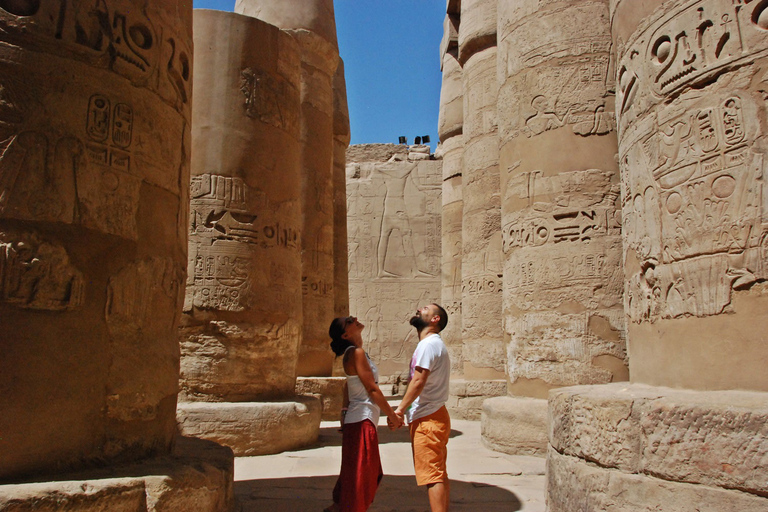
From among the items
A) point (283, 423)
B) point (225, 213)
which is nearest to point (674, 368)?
point (283, 423)

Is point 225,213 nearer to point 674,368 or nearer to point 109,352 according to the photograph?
point 109,352

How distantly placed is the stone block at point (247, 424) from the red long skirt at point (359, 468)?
6.93ft

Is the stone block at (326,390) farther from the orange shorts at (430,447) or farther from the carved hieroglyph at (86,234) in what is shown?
the carved hieroglyph at (86,234)

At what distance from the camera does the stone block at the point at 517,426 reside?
5332 mm

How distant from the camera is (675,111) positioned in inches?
110

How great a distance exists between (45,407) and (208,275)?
3325 mm

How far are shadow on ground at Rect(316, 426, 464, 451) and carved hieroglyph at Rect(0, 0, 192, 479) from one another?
3.37 m

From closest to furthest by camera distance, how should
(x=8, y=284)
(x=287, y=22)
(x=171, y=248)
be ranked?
(x=8, y=284) < (x=171, y=248) < (x=287, y=22)

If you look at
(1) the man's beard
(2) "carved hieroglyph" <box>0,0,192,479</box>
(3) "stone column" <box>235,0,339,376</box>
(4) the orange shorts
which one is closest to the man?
(4) the orange shorts

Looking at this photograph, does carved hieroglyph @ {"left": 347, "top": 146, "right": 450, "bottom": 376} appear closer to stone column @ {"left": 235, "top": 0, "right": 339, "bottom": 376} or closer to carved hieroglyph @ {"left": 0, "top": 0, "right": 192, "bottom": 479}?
stone column @ {"left": 235, "top": 0, "right": 339, "bottom": 376}

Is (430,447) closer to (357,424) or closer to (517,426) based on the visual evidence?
(357,424)

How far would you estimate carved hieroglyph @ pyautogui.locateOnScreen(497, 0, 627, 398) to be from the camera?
17.0ft

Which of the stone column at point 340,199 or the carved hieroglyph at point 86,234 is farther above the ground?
the stone column at point 340,199

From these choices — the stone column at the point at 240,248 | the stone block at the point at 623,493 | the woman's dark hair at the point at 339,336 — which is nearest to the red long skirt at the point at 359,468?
the woman's dark hair at the point at 339,336
